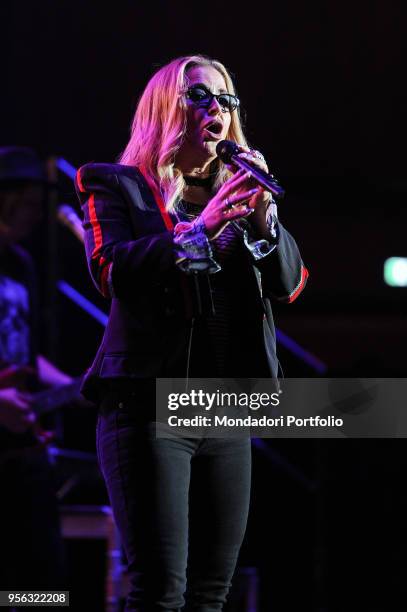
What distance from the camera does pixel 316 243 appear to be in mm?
5281

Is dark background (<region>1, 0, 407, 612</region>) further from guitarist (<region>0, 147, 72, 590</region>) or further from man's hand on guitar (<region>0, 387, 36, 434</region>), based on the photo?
man's hand on guitar (<region>0, 387, 36, 434</region>)

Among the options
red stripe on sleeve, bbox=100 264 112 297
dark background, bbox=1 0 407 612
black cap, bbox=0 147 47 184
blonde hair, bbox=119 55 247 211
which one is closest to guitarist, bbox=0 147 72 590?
black cap, bbox=0 147 47 184

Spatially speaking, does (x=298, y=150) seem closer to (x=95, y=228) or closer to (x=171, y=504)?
(x=95, y=228)

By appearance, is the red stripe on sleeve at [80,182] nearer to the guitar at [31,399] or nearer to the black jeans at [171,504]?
the black jeans at [171,504]

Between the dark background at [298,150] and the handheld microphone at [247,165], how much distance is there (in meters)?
1.93

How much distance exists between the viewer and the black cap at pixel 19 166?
3.32 meters

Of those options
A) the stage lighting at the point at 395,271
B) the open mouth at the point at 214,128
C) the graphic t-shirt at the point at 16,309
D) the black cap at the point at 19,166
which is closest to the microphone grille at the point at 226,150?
the open mouth at the point at 214,128

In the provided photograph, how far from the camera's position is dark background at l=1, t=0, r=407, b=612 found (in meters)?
3.98

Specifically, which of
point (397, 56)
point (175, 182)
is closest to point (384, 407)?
point (175, 182)

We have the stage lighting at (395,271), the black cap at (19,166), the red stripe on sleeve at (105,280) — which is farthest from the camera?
the stage lighting at (395,271)

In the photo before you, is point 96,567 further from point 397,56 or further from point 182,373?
point 397,56

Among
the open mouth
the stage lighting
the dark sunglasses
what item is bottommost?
the open mouth

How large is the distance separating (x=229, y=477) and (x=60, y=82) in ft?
10.2

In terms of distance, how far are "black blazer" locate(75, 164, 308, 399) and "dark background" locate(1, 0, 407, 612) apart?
182 centimetres
